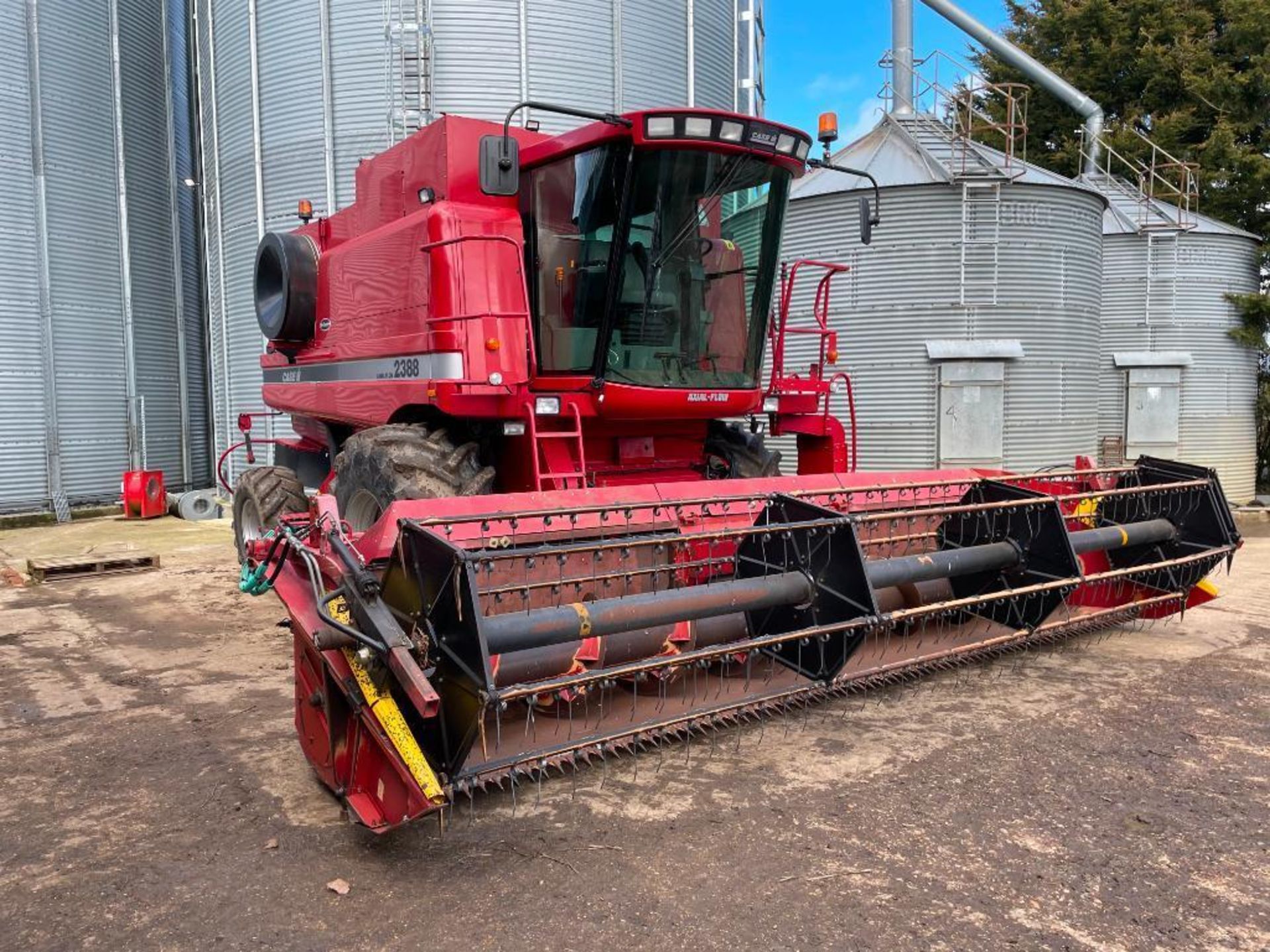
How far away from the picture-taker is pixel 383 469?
4.56 metres

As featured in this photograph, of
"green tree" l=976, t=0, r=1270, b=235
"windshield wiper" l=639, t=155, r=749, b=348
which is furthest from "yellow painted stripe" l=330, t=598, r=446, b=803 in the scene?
"green tree" l=976, t=0, r=1270, b=235

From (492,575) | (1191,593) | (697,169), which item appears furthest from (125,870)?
(1191,593)

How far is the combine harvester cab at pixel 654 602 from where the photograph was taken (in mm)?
2787

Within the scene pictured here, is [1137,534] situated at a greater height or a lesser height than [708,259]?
lesser

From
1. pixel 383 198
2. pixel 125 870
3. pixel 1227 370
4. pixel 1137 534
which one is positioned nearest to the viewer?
pixel 125 870

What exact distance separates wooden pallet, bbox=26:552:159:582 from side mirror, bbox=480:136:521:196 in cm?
574

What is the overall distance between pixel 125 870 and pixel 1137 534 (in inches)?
192

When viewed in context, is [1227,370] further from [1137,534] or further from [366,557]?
[366,557]

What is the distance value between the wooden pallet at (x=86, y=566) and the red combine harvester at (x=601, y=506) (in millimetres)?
2941

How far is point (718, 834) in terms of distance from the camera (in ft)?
9.96

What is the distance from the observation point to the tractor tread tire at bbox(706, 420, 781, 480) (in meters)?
5.98

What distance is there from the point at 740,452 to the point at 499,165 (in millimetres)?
2555

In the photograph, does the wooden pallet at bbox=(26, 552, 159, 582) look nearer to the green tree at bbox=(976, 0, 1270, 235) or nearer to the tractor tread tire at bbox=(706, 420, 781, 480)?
the tractor tread tire at bbox=(706, 420, 781, 480)

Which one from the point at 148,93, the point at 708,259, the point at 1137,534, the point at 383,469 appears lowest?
the point at 1137,534
